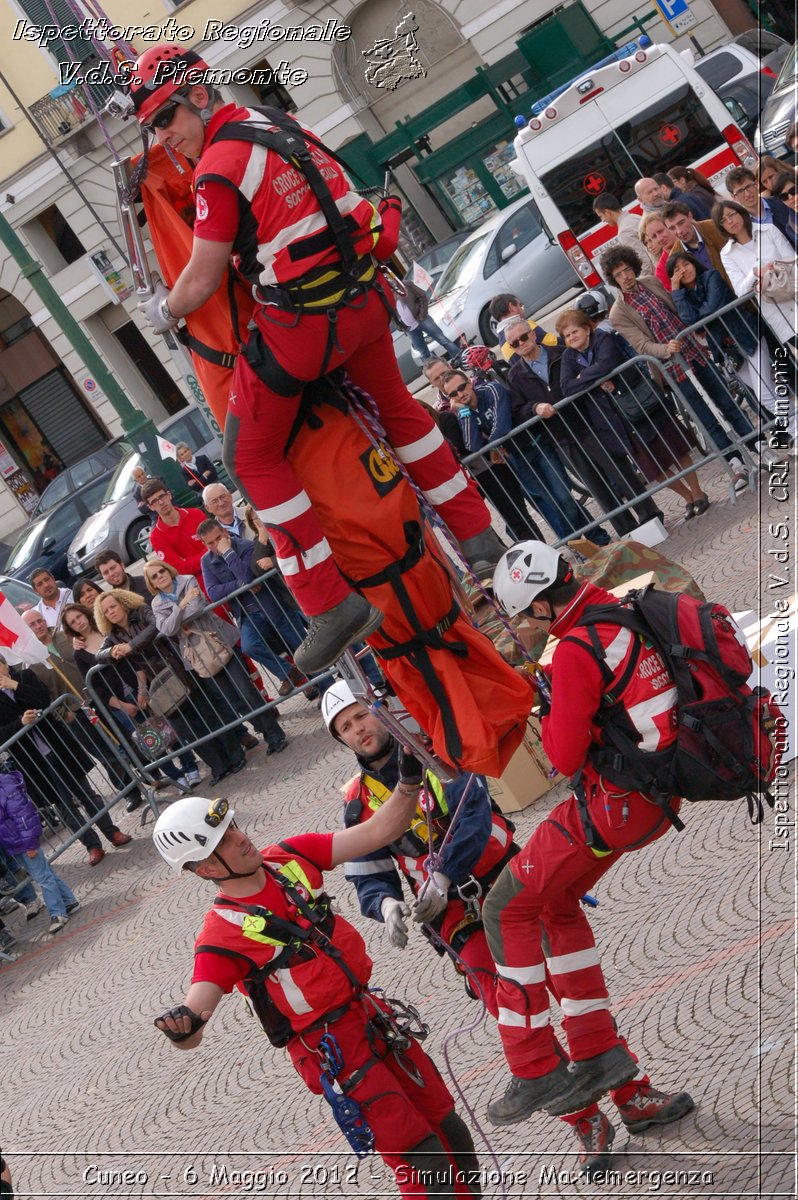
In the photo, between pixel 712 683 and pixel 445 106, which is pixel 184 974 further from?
pixel 445 106

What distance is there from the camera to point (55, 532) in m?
28.3

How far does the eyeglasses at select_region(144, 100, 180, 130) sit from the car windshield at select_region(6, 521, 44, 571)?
24.3m

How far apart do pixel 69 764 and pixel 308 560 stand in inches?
352

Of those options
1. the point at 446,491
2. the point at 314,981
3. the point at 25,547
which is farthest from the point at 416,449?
the point at 25,547

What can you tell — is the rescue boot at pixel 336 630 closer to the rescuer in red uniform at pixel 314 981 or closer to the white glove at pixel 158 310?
the rescuer in red uniform at pixel 314 981

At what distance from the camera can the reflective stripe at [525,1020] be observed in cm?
539

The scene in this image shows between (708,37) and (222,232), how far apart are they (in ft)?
105

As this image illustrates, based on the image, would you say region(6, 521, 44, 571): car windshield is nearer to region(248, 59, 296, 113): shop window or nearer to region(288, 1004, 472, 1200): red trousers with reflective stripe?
region(248, 59, 296, 113): shop window

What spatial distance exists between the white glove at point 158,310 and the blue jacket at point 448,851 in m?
1.96

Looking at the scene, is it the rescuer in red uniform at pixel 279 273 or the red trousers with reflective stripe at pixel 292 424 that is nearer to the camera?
the rescuer in red uniform at pixel 279 273

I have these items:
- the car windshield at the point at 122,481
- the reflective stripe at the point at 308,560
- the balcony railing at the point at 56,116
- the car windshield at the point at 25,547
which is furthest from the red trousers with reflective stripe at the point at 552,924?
the balcony railing at the point at 56,116

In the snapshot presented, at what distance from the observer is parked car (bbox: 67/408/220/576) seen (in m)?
26.2

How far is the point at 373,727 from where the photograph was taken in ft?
19.3

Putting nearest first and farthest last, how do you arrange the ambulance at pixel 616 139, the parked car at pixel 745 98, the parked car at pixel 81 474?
the ambulance at pixel 616 139 < the parked car at pixel 745 98 < the parked car at pixel 81 474
